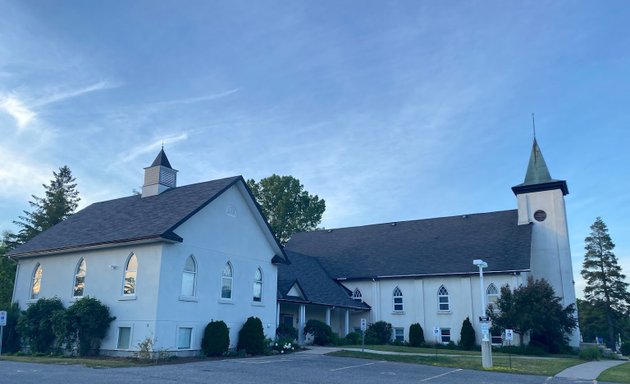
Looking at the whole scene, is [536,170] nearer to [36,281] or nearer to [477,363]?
[477,363]

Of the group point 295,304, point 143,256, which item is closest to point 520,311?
point 295,304

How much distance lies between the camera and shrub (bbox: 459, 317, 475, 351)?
116 ft

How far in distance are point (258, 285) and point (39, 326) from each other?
10.5 m

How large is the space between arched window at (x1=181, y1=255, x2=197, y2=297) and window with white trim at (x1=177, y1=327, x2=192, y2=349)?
154 centimetres

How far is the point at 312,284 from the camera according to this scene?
120 feet

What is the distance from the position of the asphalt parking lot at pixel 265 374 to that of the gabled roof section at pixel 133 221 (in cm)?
625

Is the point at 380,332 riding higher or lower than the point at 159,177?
lower

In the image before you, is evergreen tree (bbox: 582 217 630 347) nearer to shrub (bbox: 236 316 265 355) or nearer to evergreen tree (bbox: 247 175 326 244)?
evergreen tree (bbox: 247 175 326 244)

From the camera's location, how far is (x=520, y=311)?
3209 centimetres

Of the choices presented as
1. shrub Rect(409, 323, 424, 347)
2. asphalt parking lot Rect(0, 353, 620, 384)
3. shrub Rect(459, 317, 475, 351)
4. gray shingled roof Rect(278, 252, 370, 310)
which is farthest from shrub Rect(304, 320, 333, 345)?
asphalt parking lot Rect(0, 353, 620, 384)

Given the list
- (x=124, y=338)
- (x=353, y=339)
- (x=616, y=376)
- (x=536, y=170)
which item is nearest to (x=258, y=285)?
(x=124, y=338)

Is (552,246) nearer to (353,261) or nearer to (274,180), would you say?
(353,261)

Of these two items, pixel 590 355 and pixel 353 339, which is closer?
pixel 590 355

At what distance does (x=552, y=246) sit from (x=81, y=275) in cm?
3278
